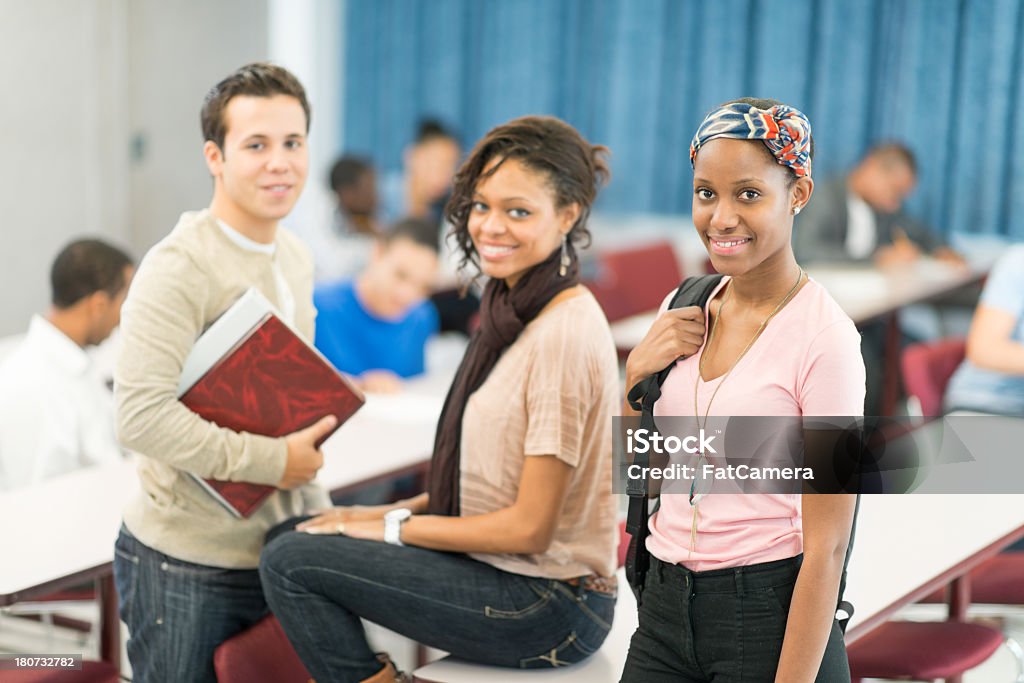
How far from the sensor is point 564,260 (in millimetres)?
2078

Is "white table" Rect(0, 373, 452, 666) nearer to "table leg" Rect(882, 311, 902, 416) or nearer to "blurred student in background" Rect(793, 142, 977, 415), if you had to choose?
"table leg" Rect(882, 311, 902, 416)

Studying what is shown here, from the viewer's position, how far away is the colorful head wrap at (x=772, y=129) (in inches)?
60.3

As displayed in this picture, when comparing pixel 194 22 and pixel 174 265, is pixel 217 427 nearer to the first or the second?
pixel 174 265

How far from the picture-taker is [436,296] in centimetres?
552

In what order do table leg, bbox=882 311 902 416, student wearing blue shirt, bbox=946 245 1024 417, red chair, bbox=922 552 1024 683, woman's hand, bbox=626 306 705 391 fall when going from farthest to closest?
1. table leg, bbox=882 311 902 416
2. student wearing blue shirt, bbox=946 245 1024 417
3. red chair, bbox=922 552 1024 683
4. woman's hand, bbox=626 306 705 391

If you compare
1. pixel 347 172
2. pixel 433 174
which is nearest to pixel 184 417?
pixel 347 172

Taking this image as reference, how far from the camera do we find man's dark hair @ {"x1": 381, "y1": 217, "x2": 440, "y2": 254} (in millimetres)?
3990

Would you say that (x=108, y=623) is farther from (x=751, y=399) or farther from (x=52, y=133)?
(x=52, y=133)

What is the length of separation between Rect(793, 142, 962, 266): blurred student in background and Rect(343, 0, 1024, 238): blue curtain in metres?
0.23

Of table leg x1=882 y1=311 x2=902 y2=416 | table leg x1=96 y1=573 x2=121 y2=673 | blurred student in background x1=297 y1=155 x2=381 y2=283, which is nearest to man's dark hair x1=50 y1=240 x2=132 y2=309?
table leg x1=96 y1=573 x2=121 y2=673

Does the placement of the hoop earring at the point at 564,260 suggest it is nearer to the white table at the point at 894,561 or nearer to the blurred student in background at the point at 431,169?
the white table at the point at 894,561

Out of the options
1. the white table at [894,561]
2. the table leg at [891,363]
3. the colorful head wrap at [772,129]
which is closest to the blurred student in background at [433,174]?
the table leg at [891,363]

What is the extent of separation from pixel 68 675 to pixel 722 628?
1.31 metres

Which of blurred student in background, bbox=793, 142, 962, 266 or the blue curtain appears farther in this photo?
the blue curtain
